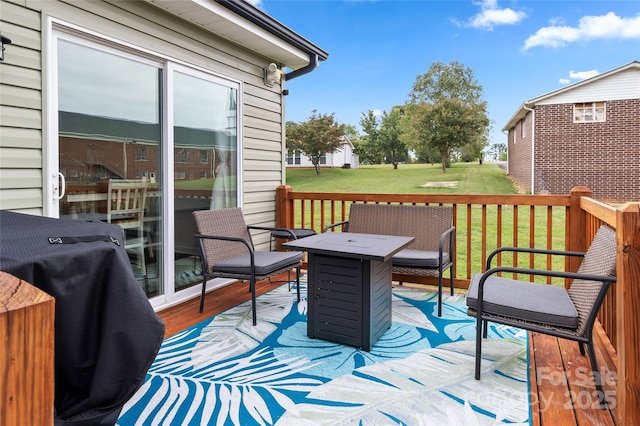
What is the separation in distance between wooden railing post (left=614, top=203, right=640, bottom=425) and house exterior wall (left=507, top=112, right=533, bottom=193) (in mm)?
12983

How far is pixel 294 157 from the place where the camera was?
21312mm

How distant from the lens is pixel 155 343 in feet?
3.35

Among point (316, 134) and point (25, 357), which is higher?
point (316, 134)

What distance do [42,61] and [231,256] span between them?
2.05 meters

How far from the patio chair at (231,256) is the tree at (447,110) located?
16.9m

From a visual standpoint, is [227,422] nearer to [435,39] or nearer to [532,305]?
[532,305]

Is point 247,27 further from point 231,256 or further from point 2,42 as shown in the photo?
point 231,256

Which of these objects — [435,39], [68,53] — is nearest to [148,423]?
[68,53]

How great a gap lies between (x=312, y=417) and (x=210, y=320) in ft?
5.21

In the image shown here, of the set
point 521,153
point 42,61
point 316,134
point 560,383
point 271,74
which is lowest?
point 560,383

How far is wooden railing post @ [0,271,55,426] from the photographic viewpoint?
455 millimetres

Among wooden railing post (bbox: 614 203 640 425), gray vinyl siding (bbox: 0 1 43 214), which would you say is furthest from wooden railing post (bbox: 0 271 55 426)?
gray vinyl siding (bbox: 0 1 43 214)

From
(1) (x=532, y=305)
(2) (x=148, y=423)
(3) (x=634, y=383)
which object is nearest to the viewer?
(3) (x=634, y=383)

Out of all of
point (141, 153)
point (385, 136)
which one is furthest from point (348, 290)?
point (385, 136)
